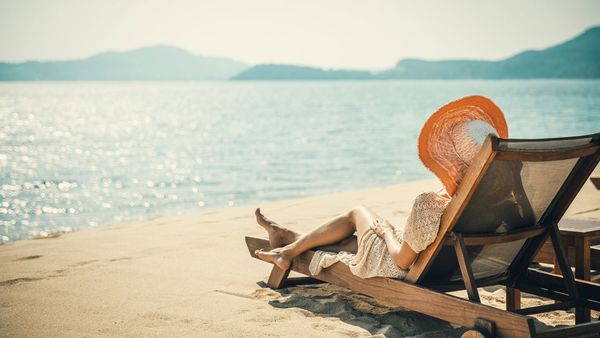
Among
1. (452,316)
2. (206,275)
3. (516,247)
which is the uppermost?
(516,247)

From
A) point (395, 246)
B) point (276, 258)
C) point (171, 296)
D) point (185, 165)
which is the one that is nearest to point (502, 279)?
point (395, 246)

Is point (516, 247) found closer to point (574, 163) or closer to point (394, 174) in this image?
point (574, 163)

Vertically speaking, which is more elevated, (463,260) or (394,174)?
(463,260)

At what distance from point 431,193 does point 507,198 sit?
39 cm

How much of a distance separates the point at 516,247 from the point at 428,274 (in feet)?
1.74

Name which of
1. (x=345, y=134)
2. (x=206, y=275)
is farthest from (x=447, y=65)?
(x=206, y=275)

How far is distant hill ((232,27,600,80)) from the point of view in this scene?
148875 millimetres

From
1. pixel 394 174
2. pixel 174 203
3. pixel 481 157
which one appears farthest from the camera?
pixel 394 174

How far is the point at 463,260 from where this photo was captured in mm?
3377

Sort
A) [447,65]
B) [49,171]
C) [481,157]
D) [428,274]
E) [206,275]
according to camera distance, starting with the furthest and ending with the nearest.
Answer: [447,65] < [49,171] < [206,275] < [428,274] < [481,157]

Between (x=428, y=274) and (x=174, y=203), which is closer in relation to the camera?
(x=428, y=274)

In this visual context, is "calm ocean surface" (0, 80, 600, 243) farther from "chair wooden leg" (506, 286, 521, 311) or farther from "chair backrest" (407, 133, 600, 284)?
"chair backrest" (407, 133, 600, 284)

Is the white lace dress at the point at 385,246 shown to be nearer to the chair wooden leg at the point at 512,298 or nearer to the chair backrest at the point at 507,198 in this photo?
the chair backrest at the point at 507,198

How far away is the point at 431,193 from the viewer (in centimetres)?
346
